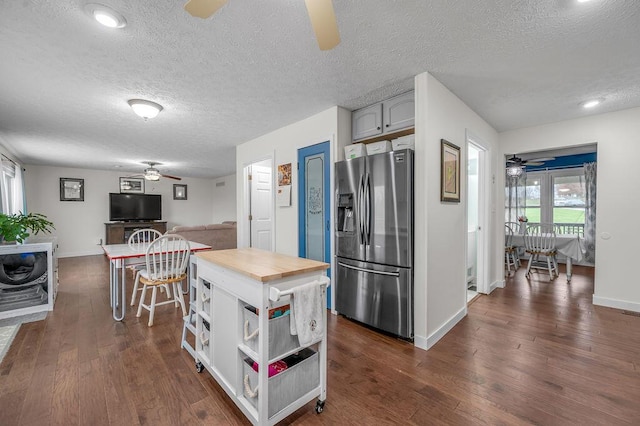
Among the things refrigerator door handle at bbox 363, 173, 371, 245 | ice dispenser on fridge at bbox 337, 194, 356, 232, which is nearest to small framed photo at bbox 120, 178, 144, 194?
ice dispenser on fridge at bbox 337, 194, 356, 232

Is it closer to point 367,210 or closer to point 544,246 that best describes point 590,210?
point 544,246

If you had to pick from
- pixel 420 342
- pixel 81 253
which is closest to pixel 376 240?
pixel 420 342

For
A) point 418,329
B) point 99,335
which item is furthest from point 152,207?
point 418,329

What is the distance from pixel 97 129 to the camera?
397cm

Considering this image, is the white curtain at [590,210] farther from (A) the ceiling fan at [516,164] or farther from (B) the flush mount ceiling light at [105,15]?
(B) the flush mount ceiling light at [105,15]

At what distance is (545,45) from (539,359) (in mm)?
2431

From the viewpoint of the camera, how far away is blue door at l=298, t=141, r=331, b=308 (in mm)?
3230

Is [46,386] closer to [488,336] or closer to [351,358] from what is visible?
[351,358]

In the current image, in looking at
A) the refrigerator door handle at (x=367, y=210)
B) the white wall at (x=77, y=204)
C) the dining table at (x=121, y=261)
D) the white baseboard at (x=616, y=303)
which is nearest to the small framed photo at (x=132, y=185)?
the white wall at (x=77, y=204)

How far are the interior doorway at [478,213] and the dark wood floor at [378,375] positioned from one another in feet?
2.79

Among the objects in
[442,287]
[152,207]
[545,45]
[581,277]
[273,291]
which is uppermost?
[545,45]

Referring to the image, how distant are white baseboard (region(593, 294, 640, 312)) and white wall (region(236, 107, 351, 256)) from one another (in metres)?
3.76

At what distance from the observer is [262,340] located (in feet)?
4.57

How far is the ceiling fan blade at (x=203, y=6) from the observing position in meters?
1.14
